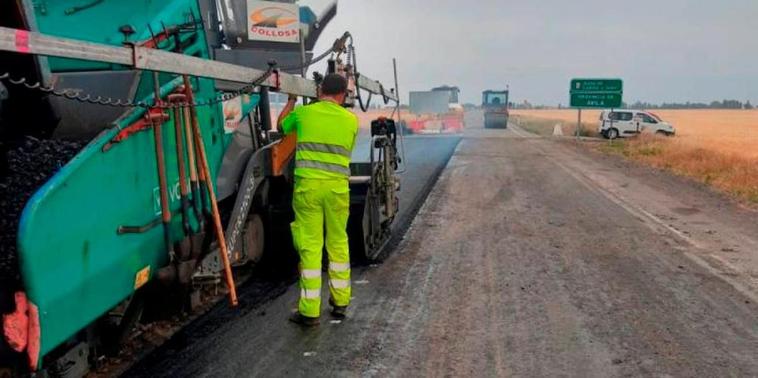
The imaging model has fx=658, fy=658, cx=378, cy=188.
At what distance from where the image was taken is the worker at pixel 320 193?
4.59m

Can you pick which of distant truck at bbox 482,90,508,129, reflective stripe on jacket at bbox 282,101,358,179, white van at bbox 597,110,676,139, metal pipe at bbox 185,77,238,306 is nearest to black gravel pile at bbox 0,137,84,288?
metal pipe at bbox 185,77,238,306

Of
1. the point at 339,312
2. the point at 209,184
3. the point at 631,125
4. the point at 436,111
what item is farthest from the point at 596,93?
the point at 209,184

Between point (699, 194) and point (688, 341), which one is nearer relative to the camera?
point (688, 341)

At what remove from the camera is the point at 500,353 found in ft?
13.6

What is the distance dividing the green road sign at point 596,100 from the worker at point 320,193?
28651 mm

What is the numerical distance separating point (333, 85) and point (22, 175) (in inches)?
83.4

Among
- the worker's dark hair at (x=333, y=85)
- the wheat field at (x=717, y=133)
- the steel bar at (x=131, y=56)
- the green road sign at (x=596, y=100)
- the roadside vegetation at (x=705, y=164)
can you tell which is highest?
the steel bar at (x=131, y=56)

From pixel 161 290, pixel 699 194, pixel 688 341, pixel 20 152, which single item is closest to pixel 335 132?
pixel 161 290

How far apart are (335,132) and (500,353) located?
1886mm

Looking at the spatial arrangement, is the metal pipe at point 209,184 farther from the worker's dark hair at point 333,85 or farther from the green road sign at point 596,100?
the green road sign at point 596,100

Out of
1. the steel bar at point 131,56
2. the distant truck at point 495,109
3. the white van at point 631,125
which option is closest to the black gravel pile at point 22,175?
the steel bar at point 131,56

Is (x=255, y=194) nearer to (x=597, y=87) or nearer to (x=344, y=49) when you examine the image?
(x=344, y=49)

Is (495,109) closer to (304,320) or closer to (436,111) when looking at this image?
(436,111)

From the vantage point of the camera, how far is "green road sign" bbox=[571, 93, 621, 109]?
30.9 metres
